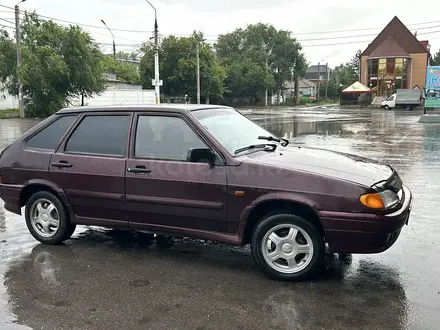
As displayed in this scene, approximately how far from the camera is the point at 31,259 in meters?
4.87

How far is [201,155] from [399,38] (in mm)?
64250

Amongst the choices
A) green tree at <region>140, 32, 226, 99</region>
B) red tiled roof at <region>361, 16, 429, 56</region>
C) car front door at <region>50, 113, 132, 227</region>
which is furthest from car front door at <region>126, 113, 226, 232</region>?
red tiled roof at <region>361, 16, 429, 56</region>

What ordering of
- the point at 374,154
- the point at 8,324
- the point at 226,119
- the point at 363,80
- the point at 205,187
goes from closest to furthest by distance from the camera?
the point at 8,324 → the point at 205,187 → the point at 226,119 → the point at 374,154 → the point at 363,80

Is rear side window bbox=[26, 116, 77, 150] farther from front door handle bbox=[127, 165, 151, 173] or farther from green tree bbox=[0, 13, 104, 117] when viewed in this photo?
green tree bbox=[0, 13, 104, 117]

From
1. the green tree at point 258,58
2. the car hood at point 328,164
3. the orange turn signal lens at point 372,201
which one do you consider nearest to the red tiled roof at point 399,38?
the green tree at point 258,58

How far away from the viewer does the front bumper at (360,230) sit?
3.85 meters

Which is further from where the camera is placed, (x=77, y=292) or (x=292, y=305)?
(x=77, y=292)

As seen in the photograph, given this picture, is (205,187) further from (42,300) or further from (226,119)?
(42,300)

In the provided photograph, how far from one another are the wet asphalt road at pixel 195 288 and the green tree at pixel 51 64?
29.8 metres

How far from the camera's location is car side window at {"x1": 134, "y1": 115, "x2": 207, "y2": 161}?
15.0 ft

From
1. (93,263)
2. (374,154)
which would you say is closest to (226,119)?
(93,263)

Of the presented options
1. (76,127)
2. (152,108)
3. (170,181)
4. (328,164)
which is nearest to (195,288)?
(170,181)

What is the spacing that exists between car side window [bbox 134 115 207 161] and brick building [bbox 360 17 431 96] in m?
58.2

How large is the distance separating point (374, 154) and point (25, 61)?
28.6 metres
